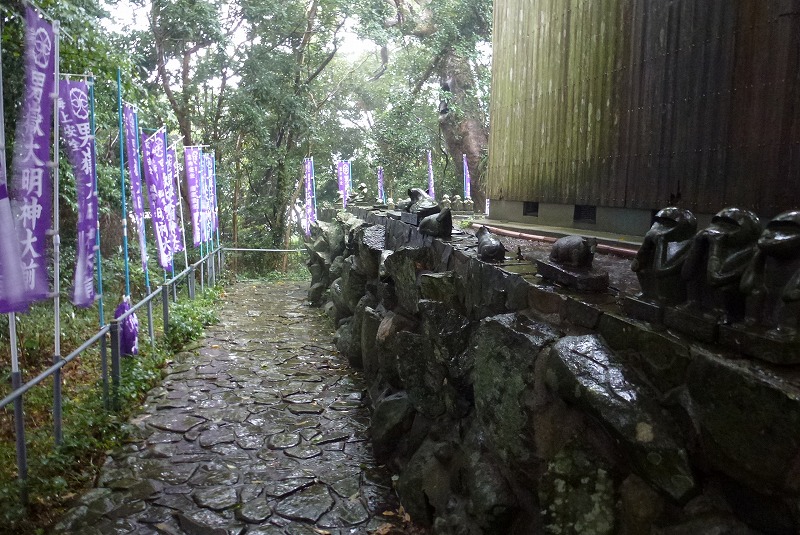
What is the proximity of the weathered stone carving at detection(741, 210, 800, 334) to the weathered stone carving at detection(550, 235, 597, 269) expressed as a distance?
1.50 m

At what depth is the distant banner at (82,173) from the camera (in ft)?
20.1

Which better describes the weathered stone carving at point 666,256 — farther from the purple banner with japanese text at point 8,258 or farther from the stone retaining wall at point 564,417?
the purple banner with japanese text at point 8,258

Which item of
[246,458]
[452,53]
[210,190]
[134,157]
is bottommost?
[246,458]

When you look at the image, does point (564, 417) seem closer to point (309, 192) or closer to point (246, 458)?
point (246, 458)

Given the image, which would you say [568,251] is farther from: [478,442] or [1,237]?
[1,237]

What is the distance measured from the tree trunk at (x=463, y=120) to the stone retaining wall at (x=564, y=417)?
18016mm

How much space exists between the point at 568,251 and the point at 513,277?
0.46 meters

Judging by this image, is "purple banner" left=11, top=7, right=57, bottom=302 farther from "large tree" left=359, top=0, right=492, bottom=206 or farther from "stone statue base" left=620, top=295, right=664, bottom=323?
"large tree" left=359, top=0, right=492, bottom=206

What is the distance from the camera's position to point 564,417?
3145mm

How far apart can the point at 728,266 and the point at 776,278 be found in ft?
0.60

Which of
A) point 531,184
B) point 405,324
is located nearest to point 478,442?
point 405,324

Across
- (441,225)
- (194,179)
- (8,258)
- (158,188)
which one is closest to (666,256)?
(441,225)

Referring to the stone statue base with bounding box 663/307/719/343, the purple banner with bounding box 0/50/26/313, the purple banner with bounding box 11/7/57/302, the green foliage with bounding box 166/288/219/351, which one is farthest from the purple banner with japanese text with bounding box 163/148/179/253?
the stone statue base with bounding box 663/307/719/343

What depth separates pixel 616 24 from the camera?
745cm
